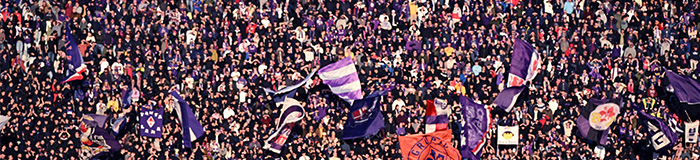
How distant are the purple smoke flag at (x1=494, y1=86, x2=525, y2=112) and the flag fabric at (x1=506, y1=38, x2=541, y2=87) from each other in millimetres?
373

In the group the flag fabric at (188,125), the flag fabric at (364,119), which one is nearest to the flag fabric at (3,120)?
the flag fabric at (188,125)

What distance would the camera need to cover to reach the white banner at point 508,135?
4175 centimetres

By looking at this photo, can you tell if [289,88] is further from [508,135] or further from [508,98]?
[508,135]

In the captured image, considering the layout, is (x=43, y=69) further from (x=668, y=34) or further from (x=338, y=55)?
(x=668, y=34)

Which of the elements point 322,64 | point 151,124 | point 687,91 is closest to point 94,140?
point 151,124

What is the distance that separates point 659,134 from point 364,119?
7.29m

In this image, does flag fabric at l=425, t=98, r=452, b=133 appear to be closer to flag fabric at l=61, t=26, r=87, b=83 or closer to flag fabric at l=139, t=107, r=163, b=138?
flag fabric at l=139, t=107, r=163, b=138

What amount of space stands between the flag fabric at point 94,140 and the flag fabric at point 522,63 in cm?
1016

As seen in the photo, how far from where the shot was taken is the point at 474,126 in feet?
136

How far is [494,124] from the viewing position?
138 ft

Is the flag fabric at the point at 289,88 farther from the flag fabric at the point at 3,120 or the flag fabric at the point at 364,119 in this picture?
the flag fabric at the point at 3,120

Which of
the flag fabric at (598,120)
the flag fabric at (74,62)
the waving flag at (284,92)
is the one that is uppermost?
the flag fabric at (74,62)

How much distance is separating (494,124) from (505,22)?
13.2 feet

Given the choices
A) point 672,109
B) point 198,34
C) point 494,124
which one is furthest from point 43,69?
point 672,109
